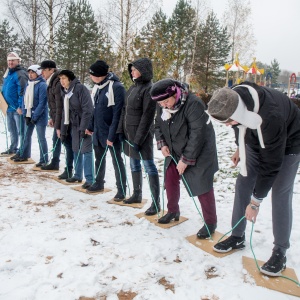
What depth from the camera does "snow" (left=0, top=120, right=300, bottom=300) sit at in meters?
2.27

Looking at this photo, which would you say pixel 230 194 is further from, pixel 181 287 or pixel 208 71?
pixel 208 71

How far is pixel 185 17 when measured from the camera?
2675 cm

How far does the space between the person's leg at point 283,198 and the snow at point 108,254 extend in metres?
0.36

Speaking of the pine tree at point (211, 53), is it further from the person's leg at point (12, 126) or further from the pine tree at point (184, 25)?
the person's leg at point (12, 126)

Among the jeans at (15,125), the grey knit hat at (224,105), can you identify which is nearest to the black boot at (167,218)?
the grey knit hat at (224,105)

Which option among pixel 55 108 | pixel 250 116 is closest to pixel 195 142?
pixel 250 116

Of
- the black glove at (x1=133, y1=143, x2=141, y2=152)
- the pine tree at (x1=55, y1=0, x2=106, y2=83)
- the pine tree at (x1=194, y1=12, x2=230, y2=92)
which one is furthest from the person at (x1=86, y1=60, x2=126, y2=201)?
the pine tree at (x1=194, y1=12, x2=230, y2=92)

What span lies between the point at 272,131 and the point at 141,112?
6.03 ft

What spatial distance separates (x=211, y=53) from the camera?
2711 centimetres

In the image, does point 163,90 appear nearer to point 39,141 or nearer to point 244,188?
point 244,188

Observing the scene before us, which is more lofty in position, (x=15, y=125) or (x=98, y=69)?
(x=98, y=69)

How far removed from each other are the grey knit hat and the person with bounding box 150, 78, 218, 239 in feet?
2.78

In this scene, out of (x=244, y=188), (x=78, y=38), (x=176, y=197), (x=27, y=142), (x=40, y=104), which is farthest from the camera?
(x=78, y=38)

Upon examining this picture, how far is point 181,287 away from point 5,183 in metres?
3.41
